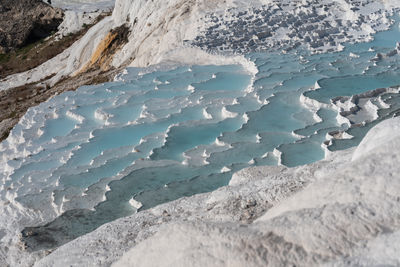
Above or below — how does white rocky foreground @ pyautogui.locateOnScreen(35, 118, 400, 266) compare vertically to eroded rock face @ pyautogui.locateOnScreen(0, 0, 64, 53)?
above

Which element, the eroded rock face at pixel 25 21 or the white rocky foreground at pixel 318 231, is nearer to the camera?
the white rocky foreground at pixel 318 231

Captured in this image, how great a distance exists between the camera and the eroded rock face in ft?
79.5

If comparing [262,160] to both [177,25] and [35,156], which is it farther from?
[177,25]

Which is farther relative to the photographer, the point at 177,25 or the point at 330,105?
the point at 177,25

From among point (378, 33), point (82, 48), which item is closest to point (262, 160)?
point (378, 33)

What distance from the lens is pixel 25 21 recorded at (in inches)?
977

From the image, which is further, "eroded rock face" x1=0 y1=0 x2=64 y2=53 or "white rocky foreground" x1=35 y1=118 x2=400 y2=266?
"eroded rock face" x1=0 y1=0 x2=64 y2=53

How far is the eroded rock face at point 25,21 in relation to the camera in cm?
2423

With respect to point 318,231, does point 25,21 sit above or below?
below

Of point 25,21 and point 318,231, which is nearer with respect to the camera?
point 318,231

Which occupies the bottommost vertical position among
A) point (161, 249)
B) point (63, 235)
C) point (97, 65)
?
point (97, 65)

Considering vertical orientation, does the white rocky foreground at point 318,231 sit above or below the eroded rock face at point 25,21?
above

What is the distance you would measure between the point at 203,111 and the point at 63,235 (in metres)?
3.00

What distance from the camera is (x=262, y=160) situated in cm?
524
